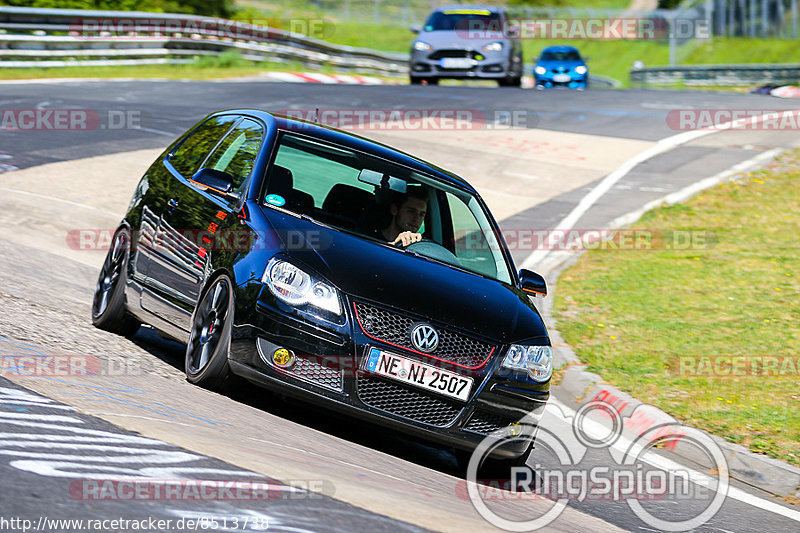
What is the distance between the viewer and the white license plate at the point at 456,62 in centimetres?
2639

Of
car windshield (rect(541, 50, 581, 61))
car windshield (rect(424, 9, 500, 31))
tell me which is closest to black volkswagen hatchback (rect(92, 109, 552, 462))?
car windshield (rect(424, 9, 500, 31))

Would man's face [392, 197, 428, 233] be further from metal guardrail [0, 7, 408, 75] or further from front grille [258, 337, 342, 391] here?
metal guardrail [0, 7, 408, 75]

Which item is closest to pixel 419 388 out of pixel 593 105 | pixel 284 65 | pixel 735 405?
pixel 735 405

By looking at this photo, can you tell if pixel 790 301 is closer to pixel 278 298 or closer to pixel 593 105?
pixel 278 298

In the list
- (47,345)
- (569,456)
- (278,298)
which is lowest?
(569,456)

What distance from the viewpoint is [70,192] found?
13.1 m

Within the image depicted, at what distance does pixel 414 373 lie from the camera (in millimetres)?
5695

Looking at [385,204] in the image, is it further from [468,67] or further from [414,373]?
[468,67]

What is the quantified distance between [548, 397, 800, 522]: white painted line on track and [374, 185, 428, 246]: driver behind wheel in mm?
1764

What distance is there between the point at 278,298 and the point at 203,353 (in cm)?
72

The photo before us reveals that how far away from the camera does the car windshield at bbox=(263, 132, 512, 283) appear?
6.79 meters

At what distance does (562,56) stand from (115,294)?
29.6 meters

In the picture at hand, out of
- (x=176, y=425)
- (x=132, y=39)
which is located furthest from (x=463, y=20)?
(x=176, y=425)

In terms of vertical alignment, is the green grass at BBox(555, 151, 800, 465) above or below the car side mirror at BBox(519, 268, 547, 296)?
below
